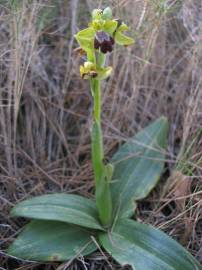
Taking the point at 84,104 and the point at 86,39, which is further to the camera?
the point at 84,104

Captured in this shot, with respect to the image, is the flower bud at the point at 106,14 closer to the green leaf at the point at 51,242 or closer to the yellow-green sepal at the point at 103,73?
the yellow-green sepal at the point at 103,73

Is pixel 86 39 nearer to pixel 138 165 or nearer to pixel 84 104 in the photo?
pixel 138 165

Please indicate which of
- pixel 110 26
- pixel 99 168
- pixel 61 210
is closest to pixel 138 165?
pixel 99 168

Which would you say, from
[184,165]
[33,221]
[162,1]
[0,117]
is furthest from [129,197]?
[162,1]

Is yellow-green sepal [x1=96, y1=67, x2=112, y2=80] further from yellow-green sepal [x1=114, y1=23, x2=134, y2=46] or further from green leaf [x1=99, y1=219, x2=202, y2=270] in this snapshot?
green leaf [x1=99, y1=219, x2=202, y2=270]

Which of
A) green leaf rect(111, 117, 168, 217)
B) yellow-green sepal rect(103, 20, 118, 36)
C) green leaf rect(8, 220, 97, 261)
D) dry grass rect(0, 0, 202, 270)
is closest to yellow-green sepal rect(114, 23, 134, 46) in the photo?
yellow-green sepal rect(103, 20, 118, 36)

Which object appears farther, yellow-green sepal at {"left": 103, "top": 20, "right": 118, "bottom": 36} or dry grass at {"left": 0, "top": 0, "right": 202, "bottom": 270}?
dry grass at {"left": 0, "top": 0, "right": 202, "bottom": 270}
